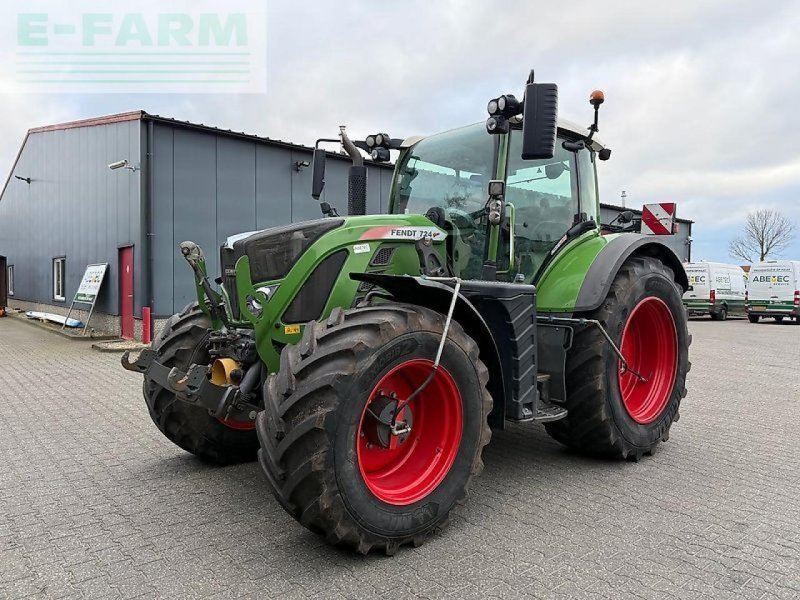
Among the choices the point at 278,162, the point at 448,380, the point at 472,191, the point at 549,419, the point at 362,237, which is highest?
the point at 278,162

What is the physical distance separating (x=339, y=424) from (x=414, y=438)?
777 mm

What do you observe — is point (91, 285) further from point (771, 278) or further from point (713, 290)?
point (771, 278)

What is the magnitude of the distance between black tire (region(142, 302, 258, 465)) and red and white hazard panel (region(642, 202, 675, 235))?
4.65 meters

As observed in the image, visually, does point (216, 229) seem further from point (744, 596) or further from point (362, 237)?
point (744, 596)

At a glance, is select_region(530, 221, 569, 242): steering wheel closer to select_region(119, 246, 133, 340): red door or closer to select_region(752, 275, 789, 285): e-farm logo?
select_region(119, 246, 133, 340): red door

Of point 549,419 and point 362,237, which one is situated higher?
point 362,237

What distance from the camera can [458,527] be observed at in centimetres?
318

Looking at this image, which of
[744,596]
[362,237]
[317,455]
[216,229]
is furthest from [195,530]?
[216,229]

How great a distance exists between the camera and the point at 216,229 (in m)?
11.9

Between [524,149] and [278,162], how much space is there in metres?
10.2

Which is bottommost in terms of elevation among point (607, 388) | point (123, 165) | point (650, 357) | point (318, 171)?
point (607, 388)

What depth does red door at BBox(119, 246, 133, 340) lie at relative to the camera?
12242mm

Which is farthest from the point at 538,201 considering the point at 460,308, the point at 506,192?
the point at 460,308

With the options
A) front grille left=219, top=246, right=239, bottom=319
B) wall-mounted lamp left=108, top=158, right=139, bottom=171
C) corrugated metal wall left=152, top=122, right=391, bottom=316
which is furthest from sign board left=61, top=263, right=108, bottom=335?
front grille left=219, top=246, right=239, bottom=319
